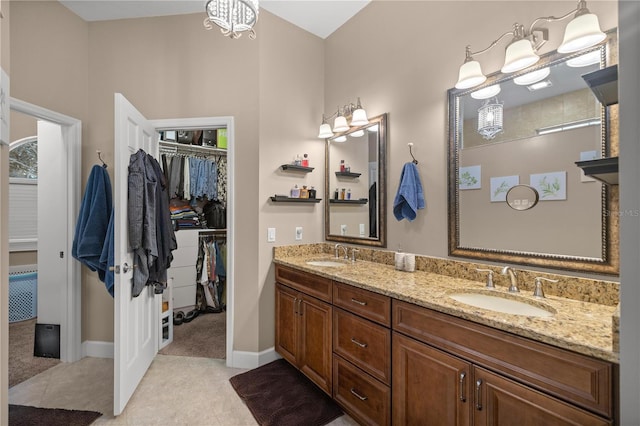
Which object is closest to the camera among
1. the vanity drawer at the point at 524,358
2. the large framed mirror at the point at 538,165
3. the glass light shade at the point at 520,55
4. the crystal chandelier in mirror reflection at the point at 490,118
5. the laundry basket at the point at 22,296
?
the vanity drawer at the point at 524,358

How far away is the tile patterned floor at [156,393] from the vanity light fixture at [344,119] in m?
2.18

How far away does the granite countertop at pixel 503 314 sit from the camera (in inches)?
36.2

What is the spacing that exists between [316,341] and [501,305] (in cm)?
120

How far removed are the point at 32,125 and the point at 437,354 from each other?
4.95 metres

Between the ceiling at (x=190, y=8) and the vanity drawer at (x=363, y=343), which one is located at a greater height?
the ceiling at (x=190, y=8)

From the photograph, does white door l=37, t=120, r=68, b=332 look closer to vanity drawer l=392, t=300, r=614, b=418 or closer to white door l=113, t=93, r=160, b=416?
white door l=113, t=93, r=160, b=416

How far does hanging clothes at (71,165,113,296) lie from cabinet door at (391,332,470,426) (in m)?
2.18

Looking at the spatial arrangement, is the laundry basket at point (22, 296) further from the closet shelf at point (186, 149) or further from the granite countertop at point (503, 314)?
the granite countertop at point (503, 314)

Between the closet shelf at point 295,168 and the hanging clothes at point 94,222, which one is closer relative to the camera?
the hanging clothes at point 94,222

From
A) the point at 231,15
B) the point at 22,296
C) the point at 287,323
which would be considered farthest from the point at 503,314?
the point at 22,296

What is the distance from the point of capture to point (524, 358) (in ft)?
3.35

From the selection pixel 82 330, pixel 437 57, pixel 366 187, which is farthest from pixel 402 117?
pixel 82 330

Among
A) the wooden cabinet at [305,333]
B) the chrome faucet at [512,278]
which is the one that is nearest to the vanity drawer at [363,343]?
the wooden cabinet at [305,333]

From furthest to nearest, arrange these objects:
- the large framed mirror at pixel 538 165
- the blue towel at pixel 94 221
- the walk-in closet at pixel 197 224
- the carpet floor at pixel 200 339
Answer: the walk-in closet at pixel 197 224 → the carpet floor at pixel 200 339 → the blue towel at pixel 94 221 → the large framed mirror at pixel 538 165
